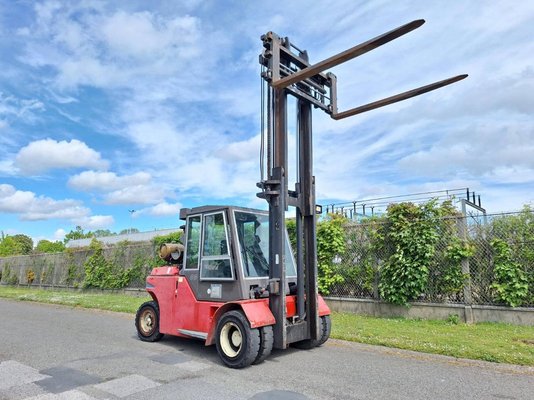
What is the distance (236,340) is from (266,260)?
4.58ft

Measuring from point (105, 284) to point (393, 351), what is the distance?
49.0 feet

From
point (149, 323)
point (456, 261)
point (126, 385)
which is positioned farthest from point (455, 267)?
point (126, 385)

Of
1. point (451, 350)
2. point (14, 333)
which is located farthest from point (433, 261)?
point (14, 333)

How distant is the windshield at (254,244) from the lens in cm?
641

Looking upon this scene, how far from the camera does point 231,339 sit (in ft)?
19.5

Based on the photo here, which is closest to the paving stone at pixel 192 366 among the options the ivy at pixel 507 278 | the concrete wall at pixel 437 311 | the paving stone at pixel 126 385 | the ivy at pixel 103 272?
the paving stone at pixel 126 385

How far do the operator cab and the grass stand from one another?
199 centimetres

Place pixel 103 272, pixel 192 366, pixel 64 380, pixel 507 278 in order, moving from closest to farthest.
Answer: pixel 64 380, pixel 192 366, pixel 507 278, pixel 103 272

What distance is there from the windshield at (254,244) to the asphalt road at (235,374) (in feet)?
4.28

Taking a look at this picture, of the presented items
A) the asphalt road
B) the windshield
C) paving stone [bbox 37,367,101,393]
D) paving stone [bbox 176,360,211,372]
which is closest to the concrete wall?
the asphalt road

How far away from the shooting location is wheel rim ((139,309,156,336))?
7.58 m

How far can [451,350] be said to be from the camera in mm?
6074

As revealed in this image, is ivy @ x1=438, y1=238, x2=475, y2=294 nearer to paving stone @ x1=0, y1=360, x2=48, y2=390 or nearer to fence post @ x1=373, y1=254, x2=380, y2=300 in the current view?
fence post @ x1=373, y1=254, x2=380, y2=300

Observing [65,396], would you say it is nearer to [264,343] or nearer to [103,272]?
[264,343]
